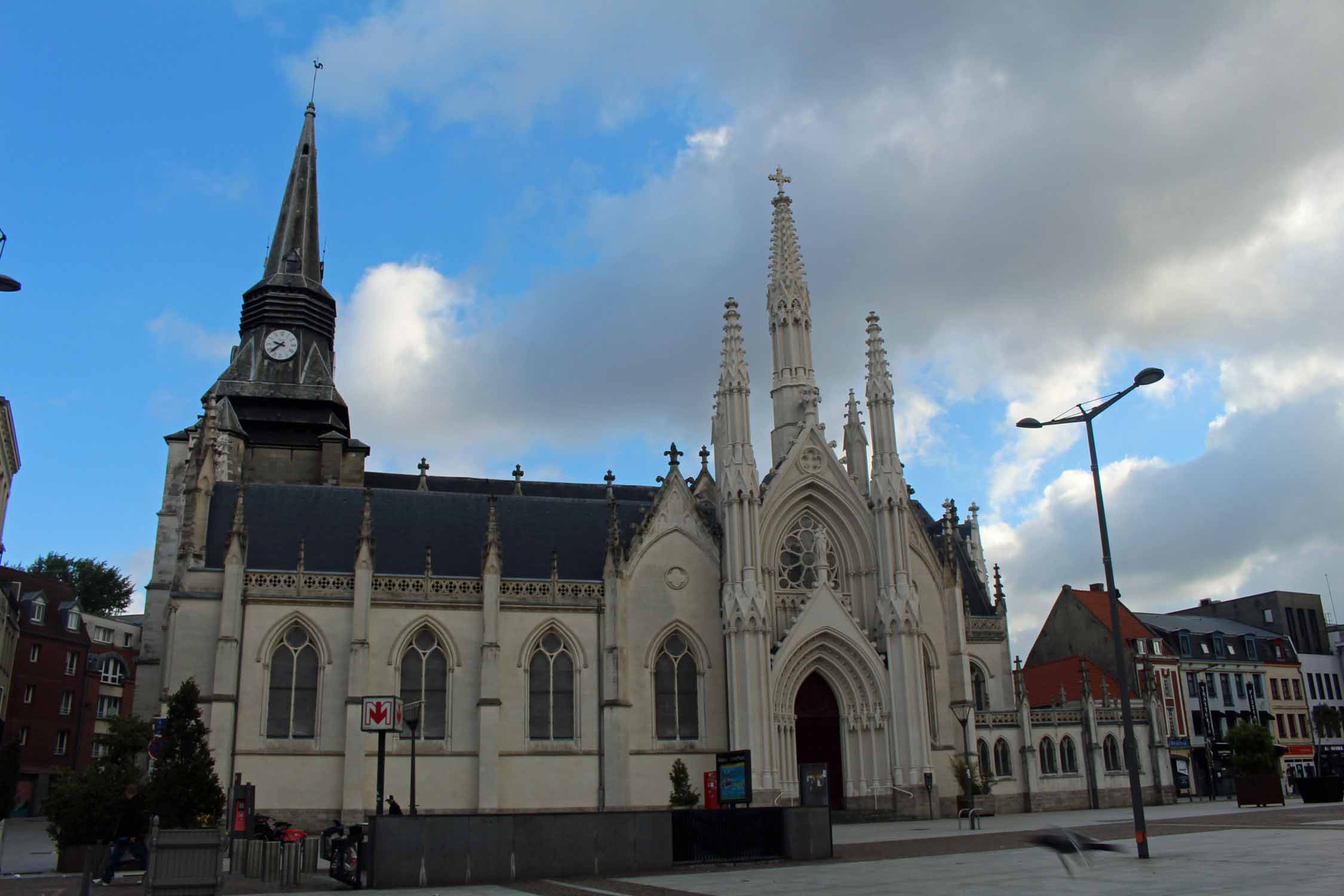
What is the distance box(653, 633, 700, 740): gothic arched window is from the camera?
39.8m

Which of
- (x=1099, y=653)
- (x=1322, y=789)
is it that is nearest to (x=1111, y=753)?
(x=1322, y=789)

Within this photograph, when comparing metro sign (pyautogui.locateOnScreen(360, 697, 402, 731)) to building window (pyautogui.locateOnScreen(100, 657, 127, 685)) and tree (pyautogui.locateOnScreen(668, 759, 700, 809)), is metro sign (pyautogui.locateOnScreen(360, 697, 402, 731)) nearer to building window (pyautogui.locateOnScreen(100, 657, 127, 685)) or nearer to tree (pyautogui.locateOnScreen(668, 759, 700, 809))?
tree (pyautogui.locateOnScreen(668, 759, 700, 809))

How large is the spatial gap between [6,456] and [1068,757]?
177ft

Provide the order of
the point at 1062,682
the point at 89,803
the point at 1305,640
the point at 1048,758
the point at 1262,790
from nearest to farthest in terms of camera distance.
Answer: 1. the point at 89,803
2. the point at 1262,790
3. the point at 1048,758
4. the point at 1062,682
5. the point at 1305,640

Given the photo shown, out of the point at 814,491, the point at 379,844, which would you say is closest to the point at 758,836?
the point at 379,844

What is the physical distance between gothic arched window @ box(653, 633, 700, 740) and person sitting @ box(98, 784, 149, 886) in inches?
884

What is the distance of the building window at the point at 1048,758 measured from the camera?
42094 millimetres

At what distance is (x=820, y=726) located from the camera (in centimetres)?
4050

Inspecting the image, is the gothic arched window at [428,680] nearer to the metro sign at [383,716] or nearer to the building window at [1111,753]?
the metro sign at [383,716]

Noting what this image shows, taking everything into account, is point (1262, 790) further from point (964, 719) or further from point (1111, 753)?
point (964, 719)

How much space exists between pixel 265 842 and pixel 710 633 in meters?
22.2

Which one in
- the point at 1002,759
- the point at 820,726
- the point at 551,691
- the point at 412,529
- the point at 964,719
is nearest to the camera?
the point at 551,691

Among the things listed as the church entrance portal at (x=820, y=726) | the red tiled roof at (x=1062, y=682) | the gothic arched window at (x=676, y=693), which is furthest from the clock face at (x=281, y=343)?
the red tiled roof at (x=1062, y=682)

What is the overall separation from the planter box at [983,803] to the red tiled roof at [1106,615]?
94.0 ft
